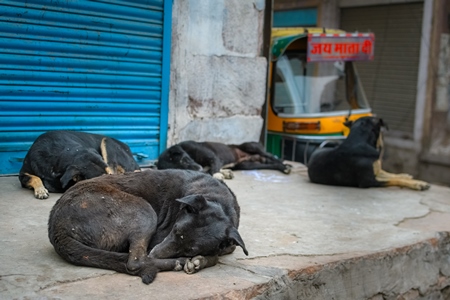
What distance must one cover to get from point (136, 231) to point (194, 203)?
42cm

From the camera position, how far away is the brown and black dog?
570cm

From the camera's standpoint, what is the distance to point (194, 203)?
12.6 ft

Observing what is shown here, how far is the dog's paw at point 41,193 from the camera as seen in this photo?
18.0ft

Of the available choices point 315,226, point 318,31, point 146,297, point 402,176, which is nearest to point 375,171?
point 402,176

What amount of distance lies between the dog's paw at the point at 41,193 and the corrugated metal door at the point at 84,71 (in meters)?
0.85

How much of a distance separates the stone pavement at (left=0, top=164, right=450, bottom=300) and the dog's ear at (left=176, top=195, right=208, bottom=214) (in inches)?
16.5

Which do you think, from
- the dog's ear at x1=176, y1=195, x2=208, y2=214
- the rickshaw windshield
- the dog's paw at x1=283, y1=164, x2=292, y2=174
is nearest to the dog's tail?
the dog's ear at x1=176, y1=195, x2=208, y2=214

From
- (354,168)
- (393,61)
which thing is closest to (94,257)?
(354,168)

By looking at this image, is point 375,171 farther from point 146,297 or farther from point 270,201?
point 146,297

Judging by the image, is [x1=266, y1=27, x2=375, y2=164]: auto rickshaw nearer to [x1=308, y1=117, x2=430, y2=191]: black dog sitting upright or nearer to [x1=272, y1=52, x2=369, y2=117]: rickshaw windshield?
[x1=272, y1=52, x2=369, y2=117]: rickshaw windshield

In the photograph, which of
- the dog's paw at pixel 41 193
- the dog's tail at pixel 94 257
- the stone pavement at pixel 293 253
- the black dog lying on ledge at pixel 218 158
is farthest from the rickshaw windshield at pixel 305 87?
the dog's tail at pixel 94 257

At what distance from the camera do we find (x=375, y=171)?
7539 millimetres

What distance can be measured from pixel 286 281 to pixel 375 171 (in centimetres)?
389

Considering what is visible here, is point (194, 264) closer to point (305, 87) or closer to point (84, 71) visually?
point (84, 71)
